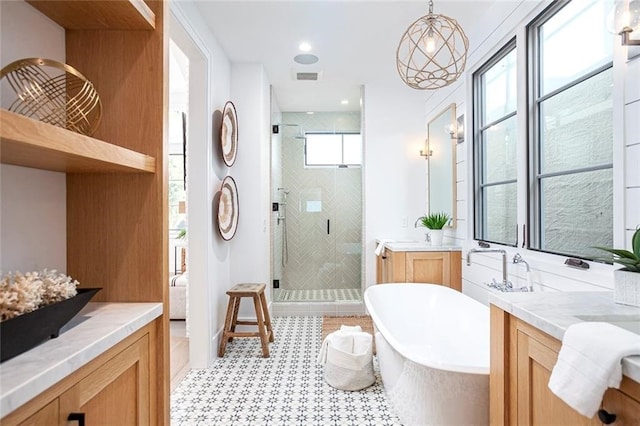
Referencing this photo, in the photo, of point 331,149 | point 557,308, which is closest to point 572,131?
point 557,308

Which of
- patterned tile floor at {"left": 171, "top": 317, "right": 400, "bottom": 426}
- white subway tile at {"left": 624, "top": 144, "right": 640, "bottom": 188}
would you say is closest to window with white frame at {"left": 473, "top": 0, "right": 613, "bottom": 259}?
white subway tile at {"left": 624, "top": 144, "right": 640, "bottom": 188}

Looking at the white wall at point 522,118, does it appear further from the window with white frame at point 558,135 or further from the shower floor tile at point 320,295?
the shower floor tile at point 320,295

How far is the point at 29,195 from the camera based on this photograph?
0.93 meters

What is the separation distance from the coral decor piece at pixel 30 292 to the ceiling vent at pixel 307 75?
11.0 ft

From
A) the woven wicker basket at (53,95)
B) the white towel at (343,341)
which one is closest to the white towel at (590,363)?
the woven wicker basket at (53,95)

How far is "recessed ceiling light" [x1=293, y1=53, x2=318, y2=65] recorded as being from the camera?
10.9 ft

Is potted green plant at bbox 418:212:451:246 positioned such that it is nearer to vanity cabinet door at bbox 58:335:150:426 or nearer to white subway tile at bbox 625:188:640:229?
white subway tile at bbox 625:188:640:229

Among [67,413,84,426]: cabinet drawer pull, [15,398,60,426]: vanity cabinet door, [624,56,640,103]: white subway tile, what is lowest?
[67,413,84,426]: cabinet drawer pull

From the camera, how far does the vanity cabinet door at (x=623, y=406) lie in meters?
0.76

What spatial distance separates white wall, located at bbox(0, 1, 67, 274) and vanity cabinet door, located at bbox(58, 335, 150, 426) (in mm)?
370

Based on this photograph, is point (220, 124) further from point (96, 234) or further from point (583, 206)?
point (583, 206)

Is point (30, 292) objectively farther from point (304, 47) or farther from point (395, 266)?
point (304, 47)

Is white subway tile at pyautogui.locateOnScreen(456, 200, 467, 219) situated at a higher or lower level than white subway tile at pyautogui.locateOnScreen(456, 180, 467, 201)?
lower

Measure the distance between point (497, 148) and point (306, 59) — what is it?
1993 mm
